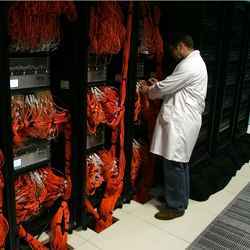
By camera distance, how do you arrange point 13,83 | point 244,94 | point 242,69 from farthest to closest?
point 244,94 < point 242,69 < point 13,83

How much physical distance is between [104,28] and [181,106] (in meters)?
0.81

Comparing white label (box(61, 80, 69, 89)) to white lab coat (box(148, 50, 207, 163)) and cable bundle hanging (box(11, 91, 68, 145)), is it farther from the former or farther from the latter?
white lab coat (box(148, 50, 207, 163))

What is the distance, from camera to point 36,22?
1.71 meters

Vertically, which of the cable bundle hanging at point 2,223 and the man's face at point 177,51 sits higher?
the man's face at point 177,51

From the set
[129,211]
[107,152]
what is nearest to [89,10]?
[107,152]

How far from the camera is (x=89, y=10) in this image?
1916 mm

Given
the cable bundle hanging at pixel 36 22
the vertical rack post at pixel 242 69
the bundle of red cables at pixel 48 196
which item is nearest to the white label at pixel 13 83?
the cable bundle hanging at pixel 36 22

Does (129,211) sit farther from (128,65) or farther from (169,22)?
(169,22)

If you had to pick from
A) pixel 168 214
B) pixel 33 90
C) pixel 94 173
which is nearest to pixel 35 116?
pixel 33 90

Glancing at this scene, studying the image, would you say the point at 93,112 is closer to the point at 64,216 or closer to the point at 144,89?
the point at 144,89

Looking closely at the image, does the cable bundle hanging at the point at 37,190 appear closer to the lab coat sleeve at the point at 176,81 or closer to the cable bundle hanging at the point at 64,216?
the cable bundle hanging at the point at 64,216

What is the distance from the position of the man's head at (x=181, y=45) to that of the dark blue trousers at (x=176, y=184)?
2.68ft

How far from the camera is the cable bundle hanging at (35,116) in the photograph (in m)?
1.78

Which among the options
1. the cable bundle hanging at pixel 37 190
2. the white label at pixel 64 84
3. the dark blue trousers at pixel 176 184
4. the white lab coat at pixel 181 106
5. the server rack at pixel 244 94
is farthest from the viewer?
the server rack at pixel 244 94
